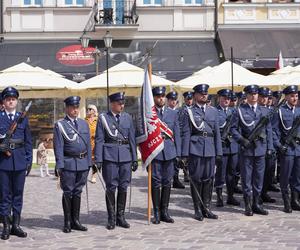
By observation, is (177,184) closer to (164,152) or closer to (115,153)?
(164,152)

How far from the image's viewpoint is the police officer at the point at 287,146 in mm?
10062

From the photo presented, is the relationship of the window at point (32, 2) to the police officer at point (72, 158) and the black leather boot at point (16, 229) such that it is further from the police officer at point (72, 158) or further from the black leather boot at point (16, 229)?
the black leather boot at point (16, 229)

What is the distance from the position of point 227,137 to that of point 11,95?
4.11 m

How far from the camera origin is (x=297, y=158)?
10164 millimetres

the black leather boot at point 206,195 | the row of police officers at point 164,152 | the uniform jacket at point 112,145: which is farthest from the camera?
the black leather boot at point 206,195

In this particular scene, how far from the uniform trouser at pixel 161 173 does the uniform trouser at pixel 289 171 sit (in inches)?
72.4

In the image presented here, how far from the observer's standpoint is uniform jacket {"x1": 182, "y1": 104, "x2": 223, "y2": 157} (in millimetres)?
9578

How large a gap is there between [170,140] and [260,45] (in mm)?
15006

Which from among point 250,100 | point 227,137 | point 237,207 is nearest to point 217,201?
point 237,207

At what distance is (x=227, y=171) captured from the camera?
37.0ft

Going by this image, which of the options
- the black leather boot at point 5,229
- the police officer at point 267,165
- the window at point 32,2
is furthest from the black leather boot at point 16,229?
the window at point 32,2

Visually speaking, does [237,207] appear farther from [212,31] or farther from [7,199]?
[212,31]

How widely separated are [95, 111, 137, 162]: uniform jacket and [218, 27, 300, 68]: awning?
14149 mm

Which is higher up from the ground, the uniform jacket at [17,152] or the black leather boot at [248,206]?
the uniform jacket at [17,152]
